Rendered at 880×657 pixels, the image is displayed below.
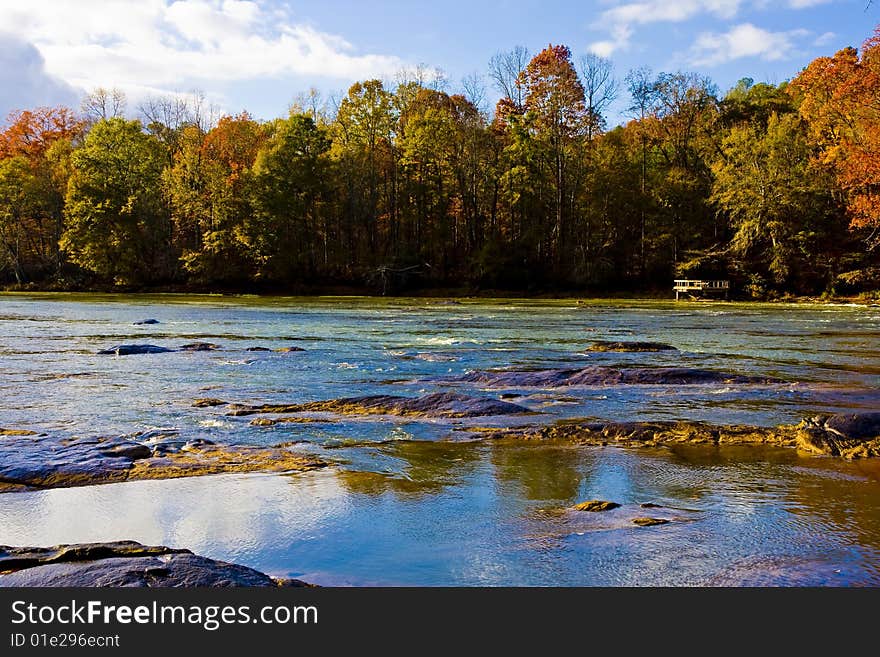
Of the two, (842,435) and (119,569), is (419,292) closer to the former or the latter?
(842,435)

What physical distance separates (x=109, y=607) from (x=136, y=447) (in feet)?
12.5

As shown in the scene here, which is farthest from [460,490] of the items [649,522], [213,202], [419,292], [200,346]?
[213,202]

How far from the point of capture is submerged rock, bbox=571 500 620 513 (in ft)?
17.2

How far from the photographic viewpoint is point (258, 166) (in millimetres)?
52688

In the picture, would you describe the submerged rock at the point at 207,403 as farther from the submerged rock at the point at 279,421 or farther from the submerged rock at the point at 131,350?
the submerged rock at the point at 131,350

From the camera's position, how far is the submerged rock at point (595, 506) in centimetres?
525

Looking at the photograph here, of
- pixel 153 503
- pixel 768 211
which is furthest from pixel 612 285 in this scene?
pixel 153 503

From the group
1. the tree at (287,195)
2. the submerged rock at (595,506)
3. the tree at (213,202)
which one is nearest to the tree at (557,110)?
the tree at (287,195)

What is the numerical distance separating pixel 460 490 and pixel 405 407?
3.73 m

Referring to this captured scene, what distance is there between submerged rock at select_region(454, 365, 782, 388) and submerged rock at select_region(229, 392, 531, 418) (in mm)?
2050

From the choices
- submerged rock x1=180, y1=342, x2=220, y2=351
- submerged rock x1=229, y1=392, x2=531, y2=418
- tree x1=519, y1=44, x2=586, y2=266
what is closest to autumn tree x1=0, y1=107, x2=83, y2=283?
tree x1=519, y1=44, x2=586, y2=266

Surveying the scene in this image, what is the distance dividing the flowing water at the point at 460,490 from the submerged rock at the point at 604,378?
0.46 metres

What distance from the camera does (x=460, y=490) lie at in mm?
5816

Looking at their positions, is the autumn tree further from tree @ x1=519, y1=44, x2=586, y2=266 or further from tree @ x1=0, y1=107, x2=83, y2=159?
tree @ x1=519, y1=44, x2=586, y2=266
